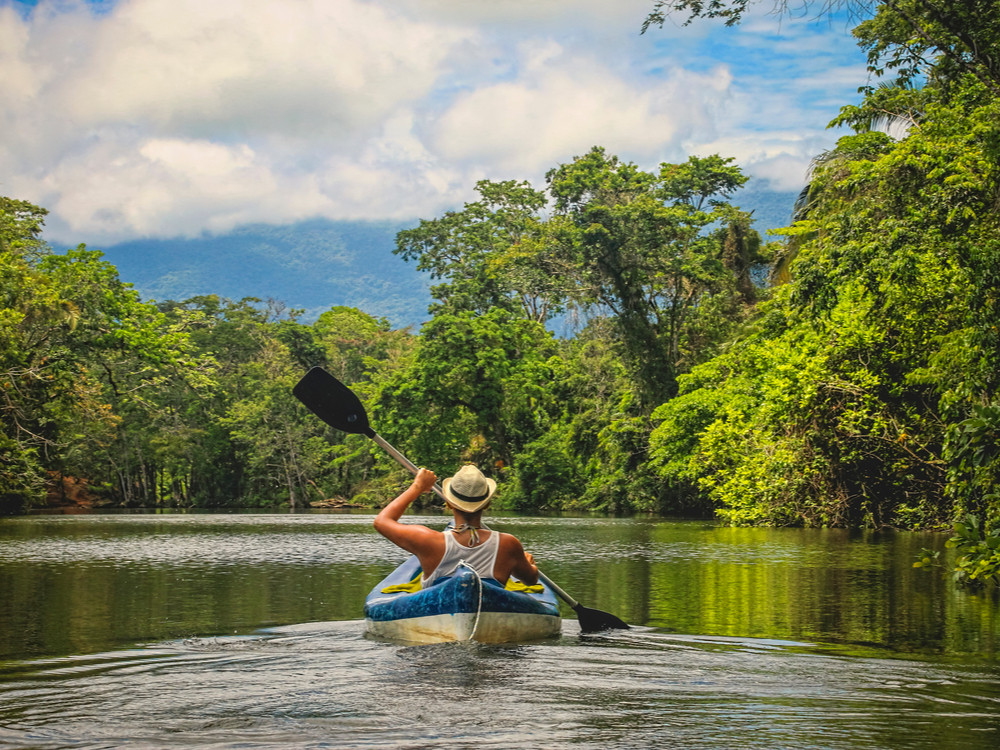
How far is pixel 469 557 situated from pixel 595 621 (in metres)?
1.65

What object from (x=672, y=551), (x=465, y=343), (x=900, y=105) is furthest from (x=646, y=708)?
(x=465, y=343)

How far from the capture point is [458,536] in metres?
7.52

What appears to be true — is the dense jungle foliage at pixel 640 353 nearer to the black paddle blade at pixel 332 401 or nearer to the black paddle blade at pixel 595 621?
the black paddle blade at pixel 595 621

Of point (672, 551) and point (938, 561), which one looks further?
point (672, 551)

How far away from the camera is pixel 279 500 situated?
176 feet

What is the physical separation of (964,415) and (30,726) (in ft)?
51.8

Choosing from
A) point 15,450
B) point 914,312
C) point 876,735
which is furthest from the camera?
point 15,450

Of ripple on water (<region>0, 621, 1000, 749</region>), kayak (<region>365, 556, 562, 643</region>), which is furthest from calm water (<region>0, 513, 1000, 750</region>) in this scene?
kayak (<region>365, 556, 562, 643</region>)

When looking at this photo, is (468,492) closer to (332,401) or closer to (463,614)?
(463,614)

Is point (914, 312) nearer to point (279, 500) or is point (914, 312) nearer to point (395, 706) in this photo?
point (395, 706)

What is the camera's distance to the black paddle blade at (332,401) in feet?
33.2

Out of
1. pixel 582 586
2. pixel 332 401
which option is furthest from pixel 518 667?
pixel 582 586

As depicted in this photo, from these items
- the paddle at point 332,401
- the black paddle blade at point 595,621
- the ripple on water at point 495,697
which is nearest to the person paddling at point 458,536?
the ripple on water at point 495,697

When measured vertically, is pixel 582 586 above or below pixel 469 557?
below
